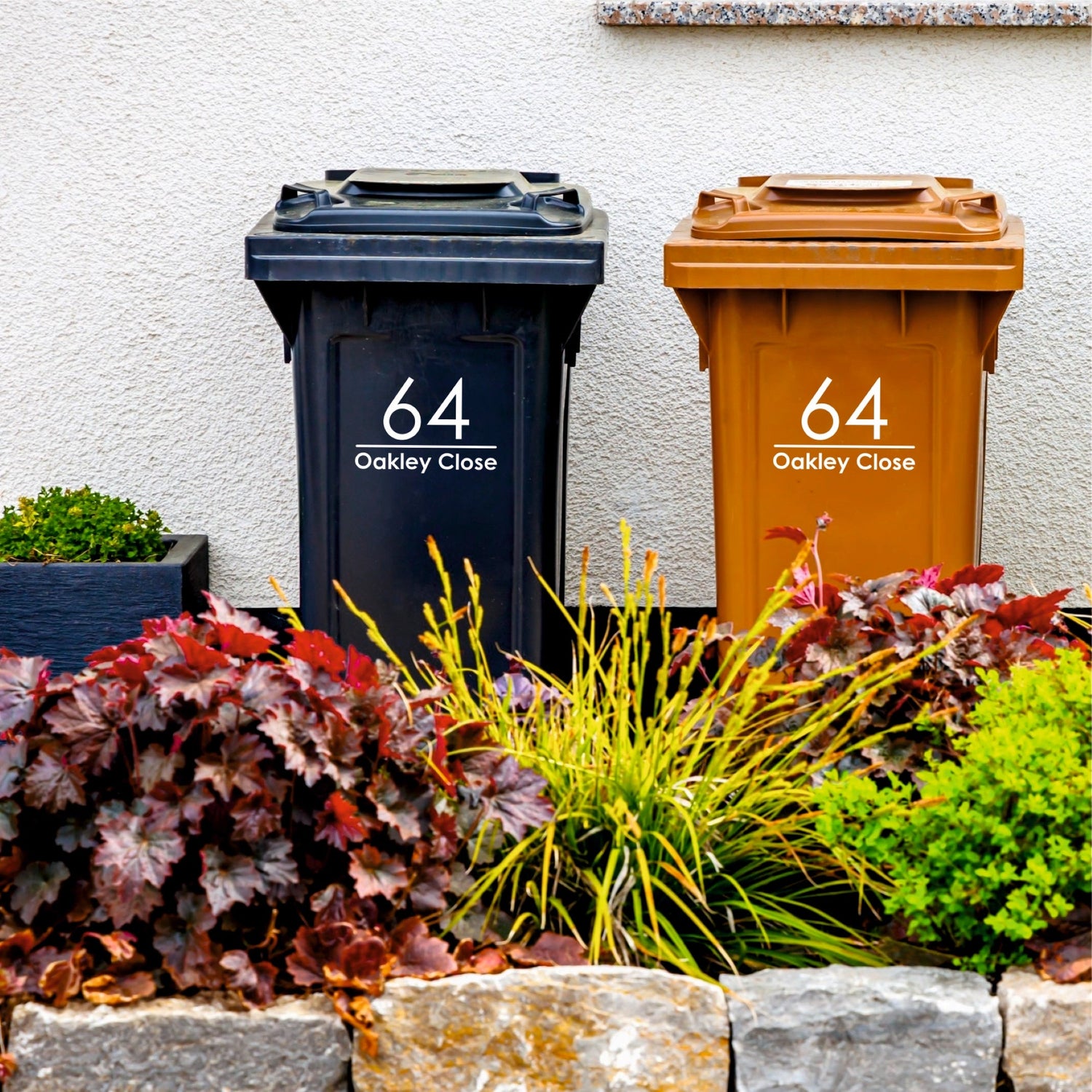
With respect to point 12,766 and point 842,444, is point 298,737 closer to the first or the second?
point 12,766

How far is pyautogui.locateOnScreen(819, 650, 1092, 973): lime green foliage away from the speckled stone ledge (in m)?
2.58

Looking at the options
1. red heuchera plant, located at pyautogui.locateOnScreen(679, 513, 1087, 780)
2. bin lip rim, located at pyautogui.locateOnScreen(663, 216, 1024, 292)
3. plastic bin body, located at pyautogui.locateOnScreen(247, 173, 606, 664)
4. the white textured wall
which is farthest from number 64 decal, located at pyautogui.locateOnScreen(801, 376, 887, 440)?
the white textured wall

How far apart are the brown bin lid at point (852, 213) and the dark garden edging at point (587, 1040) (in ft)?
5.97

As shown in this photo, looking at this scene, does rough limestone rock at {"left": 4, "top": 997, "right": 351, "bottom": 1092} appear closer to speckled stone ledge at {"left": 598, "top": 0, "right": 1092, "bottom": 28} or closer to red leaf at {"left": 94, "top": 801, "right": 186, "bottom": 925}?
red leaf at {"left": 94, "top": 801, "right": 186, "bottom": 925}

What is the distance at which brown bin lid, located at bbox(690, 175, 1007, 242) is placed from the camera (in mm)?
3469

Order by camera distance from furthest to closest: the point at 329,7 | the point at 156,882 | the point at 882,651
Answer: the point at 329,7 → the point at 882,651 → the point at 156,882

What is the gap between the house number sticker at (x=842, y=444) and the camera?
11.8 feet

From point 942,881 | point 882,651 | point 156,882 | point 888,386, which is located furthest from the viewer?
point 888,386

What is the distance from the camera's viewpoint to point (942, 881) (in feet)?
7.92

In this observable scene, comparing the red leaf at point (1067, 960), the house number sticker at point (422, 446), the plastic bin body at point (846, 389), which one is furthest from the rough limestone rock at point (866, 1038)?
the house number sticker at point (422, 446)

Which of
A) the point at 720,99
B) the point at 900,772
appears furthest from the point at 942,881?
the point at 720,99

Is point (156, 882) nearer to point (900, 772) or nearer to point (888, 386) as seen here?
point (900, 772)

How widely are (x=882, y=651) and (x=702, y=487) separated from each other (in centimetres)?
210

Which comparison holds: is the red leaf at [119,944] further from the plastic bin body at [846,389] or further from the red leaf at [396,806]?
the plastic bin body at [846,389]
